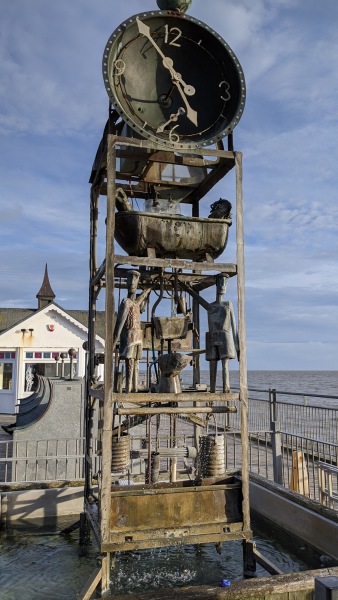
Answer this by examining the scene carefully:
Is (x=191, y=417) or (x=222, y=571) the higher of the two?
(x=191, y=417)

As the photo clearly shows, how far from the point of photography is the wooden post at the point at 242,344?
24.6 ft

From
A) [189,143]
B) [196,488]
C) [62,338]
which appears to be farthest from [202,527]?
[62,338]

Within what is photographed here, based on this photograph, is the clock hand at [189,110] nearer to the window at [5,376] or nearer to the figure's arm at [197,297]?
the figure's arm at [197,297]

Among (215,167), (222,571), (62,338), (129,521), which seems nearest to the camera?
(129,521)

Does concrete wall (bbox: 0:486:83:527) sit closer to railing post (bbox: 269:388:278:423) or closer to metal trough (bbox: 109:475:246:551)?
metal trough (bbox: 109:475:246:551)

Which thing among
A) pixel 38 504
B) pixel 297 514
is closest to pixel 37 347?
pixel 38 504

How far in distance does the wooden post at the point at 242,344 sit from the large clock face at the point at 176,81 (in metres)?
0.85

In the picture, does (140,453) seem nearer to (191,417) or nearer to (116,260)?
(191,417)

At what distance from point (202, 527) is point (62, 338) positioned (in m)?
22.1

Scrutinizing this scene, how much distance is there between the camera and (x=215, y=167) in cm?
884

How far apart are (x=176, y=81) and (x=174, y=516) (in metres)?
6.73

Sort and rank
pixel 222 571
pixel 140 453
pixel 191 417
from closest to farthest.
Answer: pixel 222 571 → pixel 191 417 → pixel 140 453

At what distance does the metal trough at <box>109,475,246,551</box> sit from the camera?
6902mm

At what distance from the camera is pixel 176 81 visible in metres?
7.89
